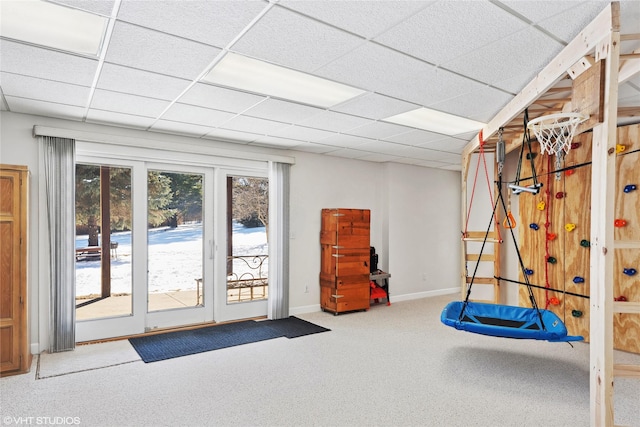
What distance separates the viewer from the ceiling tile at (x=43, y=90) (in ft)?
10.3

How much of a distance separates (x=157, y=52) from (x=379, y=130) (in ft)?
9.06

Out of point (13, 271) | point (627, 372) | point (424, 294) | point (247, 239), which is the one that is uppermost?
point (247, 239)

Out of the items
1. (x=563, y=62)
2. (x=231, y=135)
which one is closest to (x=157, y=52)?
(x=231, y=135)

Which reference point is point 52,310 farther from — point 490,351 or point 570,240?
point 570,240

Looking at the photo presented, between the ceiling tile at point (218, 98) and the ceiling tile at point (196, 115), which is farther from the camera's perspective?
the ceiling tile at point (196, 115)

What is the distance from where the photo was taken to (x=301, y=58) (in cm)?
271

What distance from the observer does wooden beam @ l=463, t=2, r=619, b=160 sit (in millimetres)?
2092

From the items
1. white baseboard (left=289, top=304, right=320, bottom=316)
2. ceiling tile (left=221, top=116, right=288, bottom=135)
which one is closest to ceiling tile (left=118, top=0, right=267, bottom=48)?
ceiling tile (left=221, top=116, right=288, bottom=135)

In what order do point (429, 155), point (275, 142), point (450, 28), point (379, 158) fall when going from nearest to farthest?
point (450, 28), point (275, 142), point (429, 155), point (379, 158)

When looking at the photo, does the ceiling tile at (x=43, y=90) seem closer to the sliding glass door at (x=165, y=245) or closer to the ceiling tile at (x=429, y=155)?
the sliding glass door at (x=165, y=245)

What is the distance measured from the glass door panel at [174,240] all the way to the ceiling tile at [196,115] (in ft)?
3.57

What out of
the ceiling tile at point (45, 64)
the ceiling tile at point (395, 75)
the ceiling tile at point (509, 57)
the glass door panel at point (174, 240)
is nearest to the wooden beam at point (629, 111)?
the ceiling tile at point (509, 57)

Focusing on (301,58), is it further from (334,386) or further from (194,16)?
(334,386)

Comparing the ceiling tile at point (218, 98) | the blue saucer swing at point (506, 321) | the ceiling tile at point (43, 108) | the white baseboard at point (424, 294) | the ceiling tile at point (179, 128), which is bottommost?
the white baseboard at point (424, 294)
